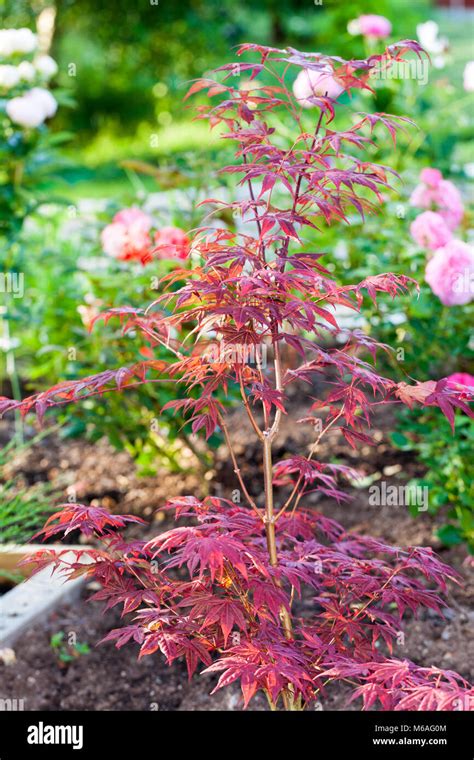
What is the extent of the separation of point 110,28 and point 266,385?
8.31 metres

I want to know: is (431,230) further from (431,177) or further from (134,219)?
(134,219)

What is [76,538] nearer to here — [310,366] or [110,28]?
[310,366]

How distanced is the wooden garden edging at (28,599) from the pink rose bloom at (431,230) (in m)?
1.25

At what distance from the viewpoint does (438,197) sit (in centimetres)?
290

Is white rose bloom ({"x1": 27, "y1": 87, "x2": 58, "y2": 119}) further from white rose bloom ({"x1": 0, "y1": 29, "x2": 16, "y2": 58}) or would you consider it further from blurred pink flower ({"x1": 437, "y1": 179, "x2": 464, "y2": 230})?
blurred pink flower ({"x1": 437, "y1": 179, "x2": 464, "y2": 230})

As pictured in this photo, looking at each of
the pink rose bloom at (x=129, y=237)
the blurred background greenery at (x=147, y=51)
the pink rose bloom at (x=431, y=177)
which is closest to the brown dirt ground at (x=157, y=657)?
the pink rose bloom at (x=129, y=237)

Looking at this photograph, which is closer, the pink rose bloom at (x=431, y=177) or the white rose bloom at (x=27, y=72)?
the pink rose bloom at (x=431, y=177)

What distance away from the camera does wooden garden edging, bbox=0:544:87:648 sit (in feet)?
7.76

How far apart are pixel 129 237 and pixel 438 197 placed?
0.95 metres

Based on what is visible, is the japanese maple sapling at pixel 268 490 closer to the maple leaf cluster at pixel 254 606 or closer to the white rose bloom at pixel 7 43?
the maple leaf cluster at pixel 254 606

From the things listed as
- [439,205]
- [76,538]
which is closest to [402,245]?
[439,205]

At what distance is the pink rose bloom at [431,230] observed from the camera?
Result: 262cm

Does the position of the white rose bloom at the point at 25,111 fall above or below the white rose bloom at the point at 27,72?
below
